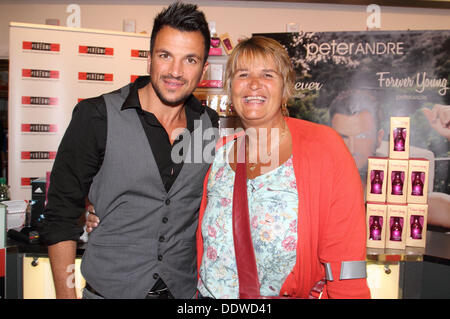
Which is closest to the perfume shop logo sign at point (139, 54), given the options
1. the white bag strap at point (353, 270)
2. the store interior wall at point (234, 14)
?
the store interior wall at point (234, 14)

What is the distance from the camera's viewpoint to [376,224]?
87.4 inches

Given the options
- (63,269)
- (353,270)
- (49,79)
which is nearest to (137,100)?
(63,269)

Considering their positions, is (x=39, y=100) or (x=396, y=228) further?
(x=39, y=100)

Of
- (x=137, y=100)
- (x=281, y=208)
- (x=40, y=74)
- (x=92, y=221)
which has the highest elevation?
(x=40, y=74)

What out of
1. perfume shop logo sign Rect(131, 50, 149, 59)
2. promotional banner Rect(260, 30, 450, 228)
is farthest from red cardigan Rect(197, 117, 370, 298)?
perfume shop logo sign Rect(131, 50, 149, 59)

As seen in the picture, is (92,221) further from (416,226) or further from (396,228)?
(416,226)

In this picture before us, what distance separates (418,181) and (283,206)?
1.25 meters

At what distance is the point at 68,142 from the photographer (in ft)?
4.66

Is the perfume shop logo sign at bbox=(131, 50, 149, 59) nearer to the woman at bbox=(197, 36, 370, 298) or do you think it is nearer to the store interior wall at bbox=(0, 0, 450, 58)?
the store interior wall at bbox=(0, 0, 450, 58)

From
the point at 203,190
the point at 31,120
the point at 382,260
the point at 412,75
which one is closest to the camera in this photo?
the point at 203,190

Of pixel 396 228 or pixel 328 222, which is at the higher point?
pixel 328 222

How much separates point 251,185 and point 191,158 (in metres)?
0.30
